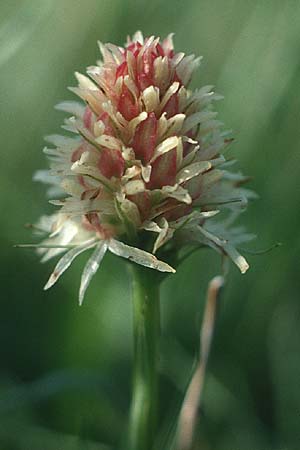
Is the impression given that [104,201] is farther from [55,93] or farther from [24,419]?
[55,93]

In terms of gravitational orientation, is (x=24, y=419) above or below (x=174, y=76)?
below

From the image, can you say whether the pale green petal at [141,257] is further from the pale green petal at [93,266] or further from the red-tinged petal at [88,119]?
the red-tinged petal at [88,119]

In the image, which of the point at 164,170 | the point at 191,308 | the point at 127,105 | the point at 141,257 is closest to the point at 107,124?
the point at 127,105

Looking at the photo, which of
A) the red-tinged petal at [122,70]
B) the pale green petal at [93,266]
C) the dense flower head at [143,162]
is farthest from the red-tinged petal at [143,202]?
the red-tinged petal at [122,70]

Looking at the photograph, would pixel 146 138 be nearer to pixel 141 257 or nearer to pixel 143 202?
pixel 143 202

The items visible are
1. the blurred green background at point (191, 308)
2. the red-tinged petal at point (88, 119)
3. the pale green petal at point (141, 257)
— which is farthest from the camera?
the blurred green background at point (191, 308)

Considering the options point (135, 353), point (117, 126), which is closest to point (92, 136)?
point (117, 126)
